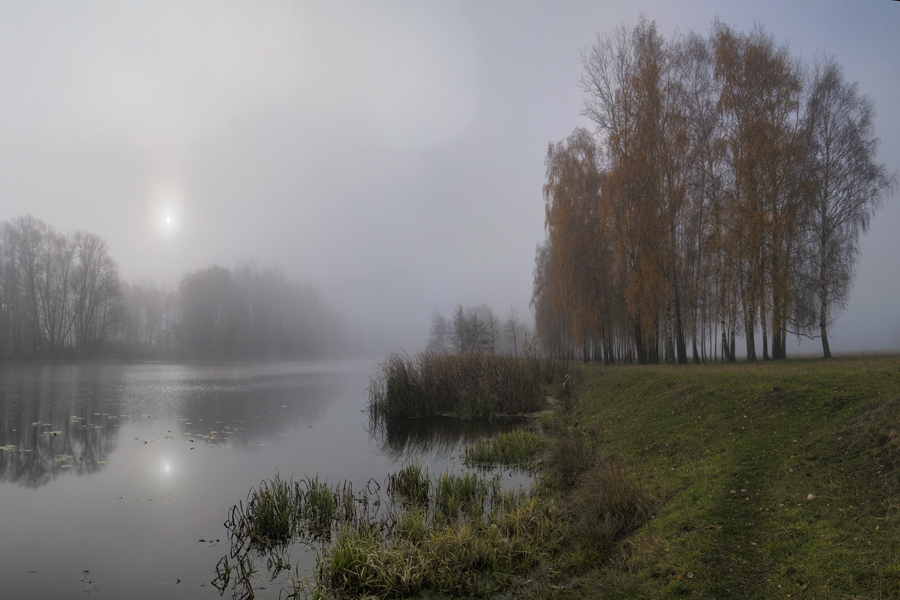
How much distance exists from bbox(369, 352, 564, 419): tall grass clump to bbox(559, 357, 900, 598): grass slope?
31.8ft

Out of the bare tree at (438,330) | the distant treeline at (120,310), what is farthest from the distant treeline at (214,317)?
the bare tree at (438,330)

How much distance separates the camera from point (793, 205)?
18.7 metres

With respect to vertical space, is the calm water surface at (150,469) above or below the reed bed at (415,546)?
below

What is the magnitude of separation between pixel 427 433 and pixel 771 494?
478 inches

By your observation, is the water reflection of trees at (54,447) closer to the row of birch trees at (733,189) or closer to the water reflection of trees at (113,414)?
the water reflection of trees at (113,414)

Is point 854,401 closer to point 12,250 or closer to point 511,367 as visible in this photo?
point 511,367

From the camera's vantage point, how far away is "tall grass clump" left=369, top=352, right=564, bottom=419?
1981 cm

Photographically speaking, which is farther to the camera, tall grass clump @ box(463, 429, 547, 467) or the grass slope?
tall grass clump @ box(463, 429, 547, 467)

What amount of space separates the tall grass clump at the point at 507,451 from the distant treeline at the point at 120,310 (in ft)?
199

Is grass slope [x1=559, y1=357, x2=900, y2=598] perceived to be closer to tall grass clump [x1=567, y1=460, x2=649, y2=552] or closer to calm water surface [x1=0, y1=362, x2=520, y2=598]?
tall grass clump [x1=567, y1=460, x2=649, y2=552]

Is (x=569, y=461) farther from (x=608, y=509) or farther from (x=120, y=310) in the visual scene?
(x=120, y=310)

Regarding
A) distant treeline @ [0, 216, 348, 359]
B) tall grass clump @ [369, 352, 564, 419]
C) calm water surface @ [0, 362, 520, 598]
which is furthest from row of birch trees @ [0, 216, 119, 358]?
tall grass clump @ [369, 352, 564, 419]

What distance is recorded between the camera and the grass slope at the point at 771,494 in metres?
4.39

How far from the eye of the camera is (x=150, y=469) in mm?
11570
